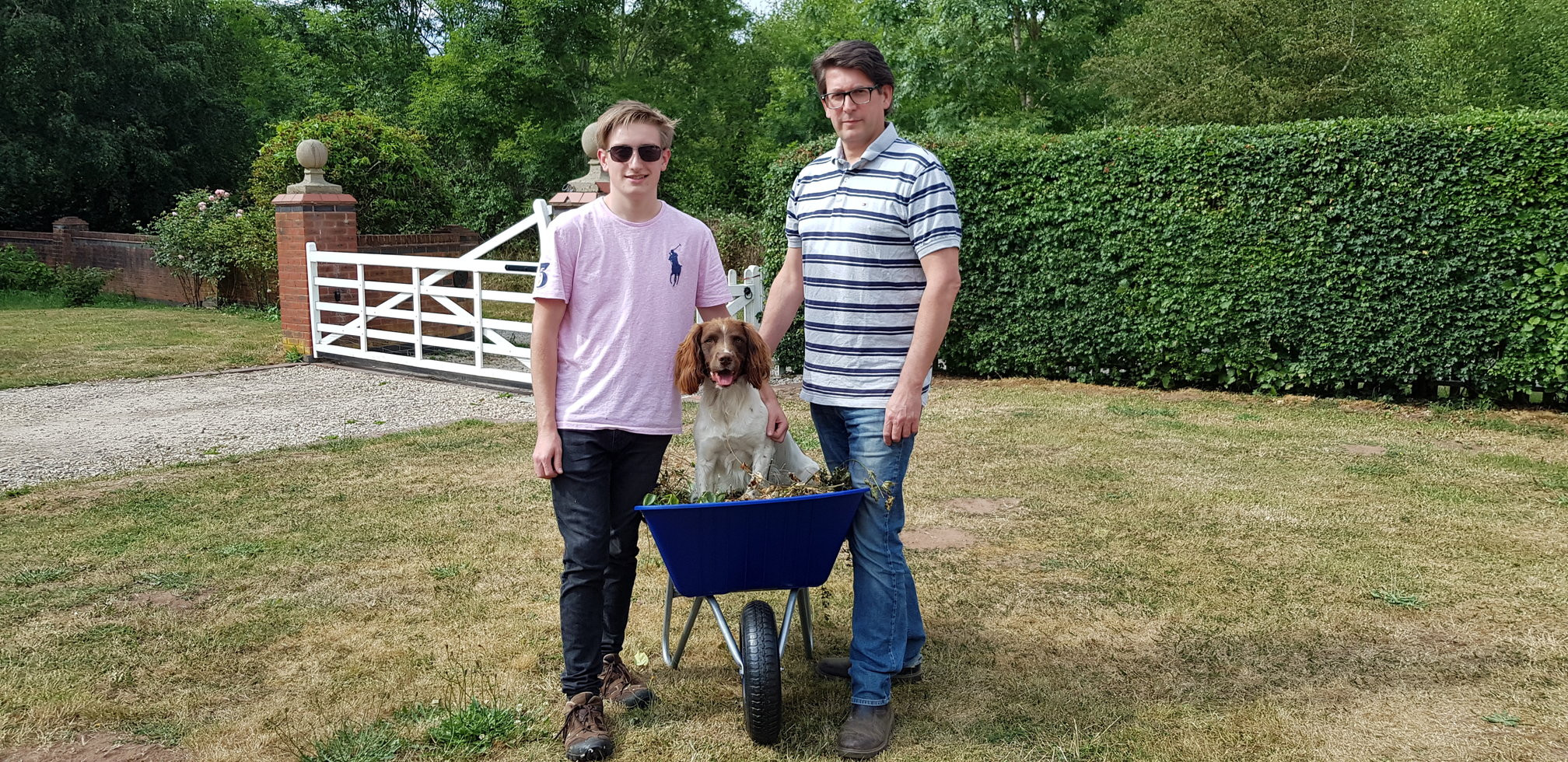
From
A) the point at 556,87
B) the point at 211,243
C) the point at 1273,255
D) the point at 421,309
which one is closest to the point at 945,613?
the point at 1273,255

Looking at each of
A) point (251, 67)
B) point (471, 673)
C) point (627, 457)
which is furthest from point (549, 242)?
point (251, 67)

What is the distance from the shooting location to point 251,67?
39469mm

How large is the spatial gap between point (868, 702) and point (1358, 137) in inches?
289

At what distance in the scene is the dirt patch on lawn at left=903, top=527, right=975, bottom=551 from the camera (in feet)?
16.9

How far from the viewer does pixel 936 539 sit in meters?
5.27

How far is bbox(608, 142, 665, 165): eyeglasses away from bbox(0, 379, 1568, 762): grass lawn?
5.40ft

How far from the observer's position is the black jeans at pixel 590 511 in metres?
3.12

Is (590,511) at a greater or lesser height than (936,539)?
greater

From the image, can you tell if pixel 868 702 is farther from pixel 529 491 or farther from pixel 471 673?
pixel 529 491

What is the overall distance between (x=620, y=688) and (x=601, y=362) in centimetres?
104

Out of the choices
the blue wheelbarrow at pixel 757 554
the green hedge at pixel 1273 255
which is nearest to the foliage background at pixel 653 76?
the green hedge at pixel 1273 255

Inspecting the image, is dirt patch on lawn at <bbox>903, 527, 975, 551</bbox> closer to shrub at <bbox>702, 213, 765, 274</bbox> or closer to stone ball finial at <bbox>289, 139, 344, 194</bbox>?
stone ball finial at <bbox>289, 139, 344, 194</bbox>

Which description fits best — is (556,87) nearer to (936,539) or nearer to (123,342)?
(123,342)

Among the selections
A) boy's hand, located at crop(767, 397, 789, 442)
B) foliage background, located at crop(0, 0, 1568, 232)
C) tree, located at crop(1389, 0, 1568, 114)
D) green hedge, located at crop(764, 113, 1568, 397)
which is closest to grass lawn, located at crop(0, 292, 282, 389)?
green hedge, located at crop(764, 113, 1568, 397)
